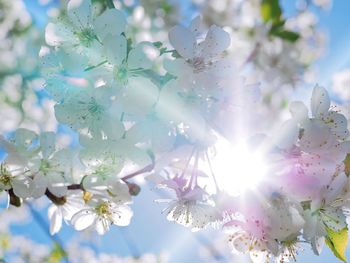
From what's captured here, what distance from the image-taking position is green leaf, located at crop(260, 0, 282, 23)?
298cm

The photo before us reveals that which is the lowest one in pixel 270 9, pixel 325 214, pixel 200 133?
pixel 270 9

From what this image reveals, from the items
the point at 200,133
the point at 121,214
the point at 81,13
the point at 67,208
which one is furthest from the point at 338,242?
the point at 81,13

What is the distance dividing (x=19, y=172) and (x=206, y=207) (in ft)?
1.52

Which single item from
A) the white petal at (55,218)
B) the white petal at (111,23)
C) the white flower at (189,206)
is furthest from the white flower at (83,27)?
the white petal at (55,218)

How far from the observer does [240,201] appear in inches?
41.0

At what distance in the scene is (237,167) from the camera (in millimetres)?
1062

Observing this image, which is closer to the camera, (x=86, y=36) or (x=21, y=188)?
(x=86, y=36)

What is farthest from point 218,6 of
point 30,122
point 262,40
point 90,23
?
point 90,23

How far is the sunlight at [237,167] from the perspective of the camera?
40.2 inches

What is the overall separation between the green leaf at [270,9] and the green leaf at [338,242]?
2.06m

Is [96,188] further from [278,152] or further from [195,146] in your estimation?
[278,152]

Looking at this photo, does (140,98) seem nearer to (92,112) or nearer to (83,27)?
(92,112)

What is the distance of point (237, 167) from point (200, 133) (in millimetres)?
112

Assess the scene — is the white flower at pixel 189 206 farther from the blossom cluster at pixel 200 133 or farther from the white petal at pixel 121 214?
the white petal at pixel 121 214
